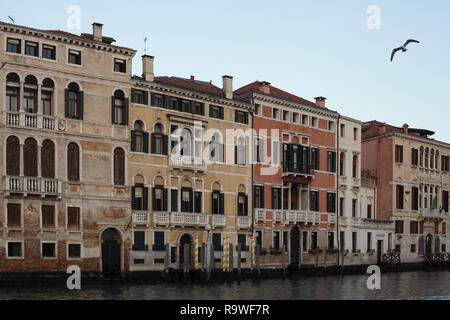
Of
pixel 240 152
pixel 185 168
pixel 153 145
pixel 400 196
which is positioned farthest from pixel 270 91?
pixel 400 196

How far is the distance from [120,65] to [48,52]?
372 cm

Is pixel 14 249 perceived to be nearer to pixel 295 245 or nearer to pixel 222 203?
pixel 222 203

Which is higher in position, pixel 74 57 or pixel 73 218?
pixel 74 57

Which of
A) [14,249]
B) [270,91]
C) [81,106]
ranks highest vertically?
[270,91]

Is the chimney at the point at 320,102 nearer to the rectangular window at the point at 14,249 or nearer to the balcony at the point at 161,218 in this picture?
the balcony at the point at 161,218

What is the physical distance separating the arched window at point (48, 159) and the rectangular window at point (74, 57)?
12.8ft

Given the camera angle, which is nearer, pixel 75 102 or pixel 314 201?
pixel 75 102

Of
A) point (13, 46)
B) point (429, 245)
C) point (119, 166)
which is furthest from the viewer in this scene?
point (429, 245)

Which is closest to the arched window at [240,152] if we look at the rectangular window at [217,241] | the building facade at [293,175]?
the building facade at [293,175]

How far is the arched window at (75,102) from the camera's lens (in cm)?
3288

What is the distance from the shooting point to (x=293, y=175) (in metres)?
42.7

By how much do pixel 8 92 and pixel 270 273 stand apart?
1737 centimetres

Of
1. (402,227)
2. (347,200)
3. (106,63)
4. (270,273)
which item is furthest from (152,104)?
(402,227)

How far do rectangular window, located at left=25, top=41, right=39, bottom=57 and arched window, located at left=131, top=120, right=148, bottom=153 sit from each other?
19.3ft
